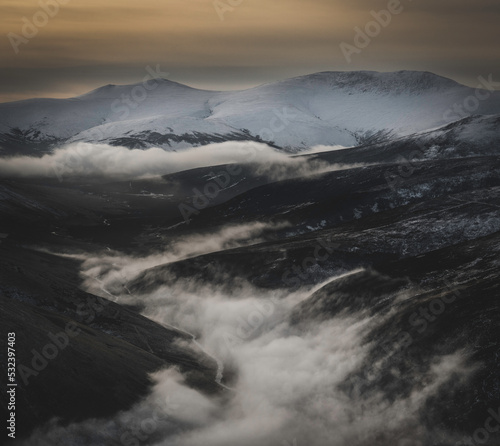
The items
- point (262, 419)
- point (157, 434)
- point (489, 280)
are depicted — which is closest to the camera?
point (157, 434)

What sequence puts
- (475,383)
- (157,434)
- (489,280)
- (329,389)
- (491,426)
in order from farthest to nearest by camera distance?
(489,280) < (329,389) < (157,434) < (475,383) < (491,426)

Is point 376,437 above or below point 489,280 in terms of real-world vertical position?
below

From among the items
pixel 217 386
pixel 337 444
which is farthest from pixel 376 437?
pixel 217 386

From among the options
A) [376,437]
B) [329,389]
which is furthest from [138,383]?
[376,437]

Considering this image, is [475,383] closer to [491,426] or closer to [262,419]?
[491,426]

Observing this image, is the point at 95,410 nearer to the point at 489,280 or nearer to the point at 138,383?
the point at 138,383

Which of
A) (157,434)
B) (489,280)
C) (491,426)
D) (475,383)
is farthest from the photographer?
(489,280)

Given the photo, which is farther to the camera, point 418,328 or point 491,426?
point 418,328

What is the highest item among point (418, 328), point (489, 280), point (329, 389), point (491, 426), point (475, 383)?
point (489, 280)

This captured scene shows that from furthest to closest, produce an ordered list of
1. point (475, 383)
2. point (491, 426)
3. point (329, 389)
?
point (329, 389)
point (475, 383)
point (491, 426)
